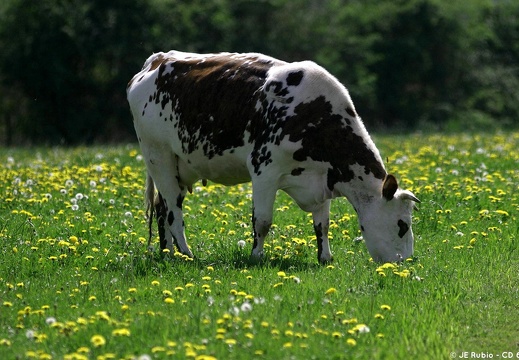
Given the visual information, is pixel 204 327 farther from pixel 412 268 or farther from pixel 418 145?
pixel 418 145

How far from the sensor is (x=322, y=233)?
10.2 m

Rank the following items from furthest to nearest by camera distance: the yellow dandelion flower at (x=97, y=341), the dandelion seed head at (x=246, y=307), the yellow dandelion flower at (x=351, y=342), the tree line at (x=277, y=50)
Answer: the tree line at (x=277, y=50), the dandelion seed head at (x=246, y=307), the yellow dandelion flower at (x=351, y=342), the yellow dandelion flower at (x=97, y=341)

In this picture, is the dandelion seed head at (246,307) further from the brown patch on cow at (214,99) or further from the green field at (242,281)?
A: the brown patch on cow at (214,99)

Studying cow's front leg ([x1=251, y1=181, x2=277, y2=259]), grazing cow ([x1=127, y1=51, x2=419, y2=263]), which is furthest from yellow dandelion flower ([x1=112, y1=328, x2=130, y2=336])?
grazing cow ([x1=127, y1=51, x2=419, y2=263])

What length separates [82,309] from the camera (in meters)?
7.84

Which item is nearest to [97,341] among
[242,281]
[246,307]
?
[246,307]

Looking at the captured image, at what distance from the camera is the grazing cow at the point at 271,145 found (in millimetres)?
9805

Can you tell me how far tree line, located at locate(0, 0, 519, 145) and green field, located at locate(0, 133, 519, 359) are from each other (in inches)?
663

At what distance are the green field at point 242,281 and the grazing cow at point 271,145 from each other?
331 millimetres

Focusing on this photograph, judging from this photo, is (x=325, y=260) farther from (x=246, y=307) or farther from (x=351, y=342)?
(x=351, y=342)

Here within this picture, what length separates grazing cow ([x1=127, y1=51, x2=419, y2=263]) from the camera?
9805 mm

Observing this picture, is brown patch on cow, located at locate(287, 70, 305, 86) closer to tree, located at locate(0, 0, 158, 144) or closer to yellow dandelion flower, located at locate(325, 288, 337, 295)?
yellow dandelion flower, located at locate(325, 288, 337, 295)

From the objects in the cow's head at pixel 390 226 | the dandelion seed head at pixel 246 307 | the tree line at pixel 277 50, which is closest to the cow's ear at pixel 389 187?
the cow's head at pixel 390 226

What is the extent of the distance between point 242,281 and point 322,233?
5.61 feet
